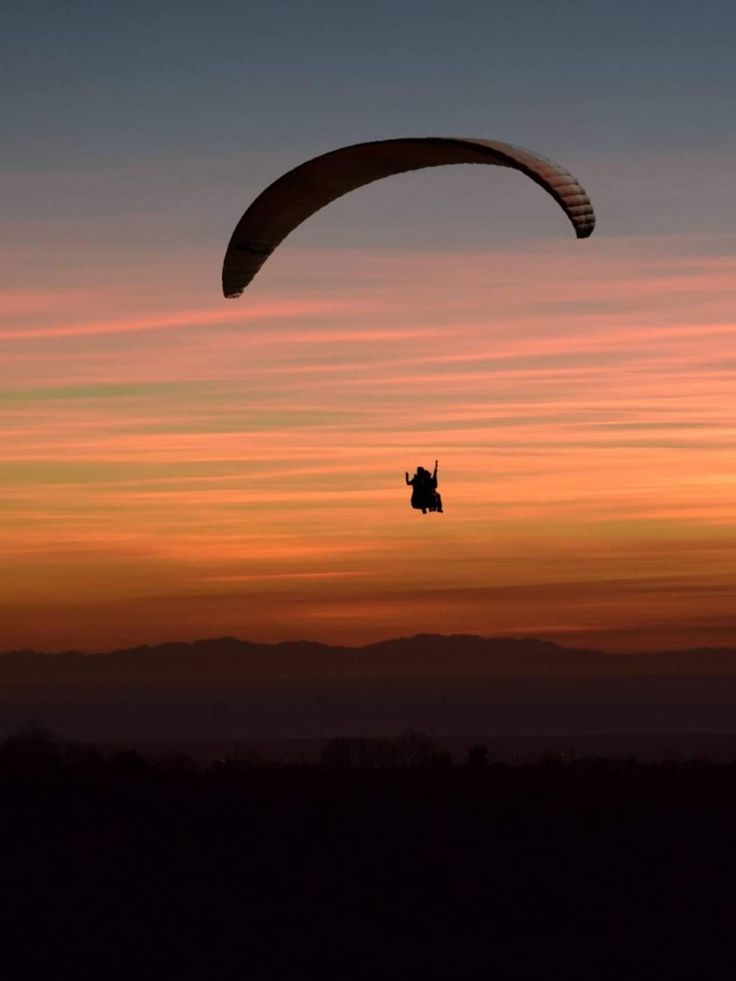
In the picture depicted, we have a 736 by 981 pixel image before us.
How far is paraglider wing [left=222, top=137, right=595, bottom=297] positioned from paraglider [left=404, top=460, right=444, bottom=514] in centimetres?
542

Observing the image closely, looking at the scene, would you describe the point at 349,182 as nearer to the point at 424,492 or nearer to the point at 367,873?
the point at 424,492

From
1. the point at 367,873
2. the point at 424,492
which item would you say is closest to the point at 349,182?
the point at 424,492

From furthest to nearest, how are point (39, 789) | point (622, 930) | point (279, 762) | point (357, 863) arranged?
1. point (279, 762)
2. point (39, 789)
3. point (357, 863)
4. point (622, 930)

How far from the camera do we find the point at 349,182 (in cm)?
3831

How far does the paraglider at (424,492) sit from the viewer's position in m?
38.8

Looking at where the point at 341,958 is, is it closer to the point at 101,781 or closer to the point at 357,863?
the point at 357,863

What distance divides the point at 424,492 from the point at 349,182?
651cm

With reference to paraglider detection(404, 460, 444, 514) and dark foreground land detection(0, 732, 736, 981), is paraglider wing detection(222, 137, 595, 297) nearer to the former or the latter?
paraglider detection(404, 460, 444, 514)

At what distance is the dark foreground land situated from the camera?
143 feet

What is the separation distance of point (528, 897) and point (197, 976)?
10.5 metres

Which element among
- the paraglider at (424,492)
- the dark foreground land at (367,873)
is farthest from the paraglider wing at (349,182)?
the dark foreground land at (367,873)

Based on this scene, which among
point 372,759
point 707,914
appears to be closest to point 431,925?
point 707,914

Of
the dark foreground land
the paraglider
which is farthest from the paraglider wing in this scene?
the dark foreground land

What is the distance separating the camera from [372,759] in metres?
86.8
